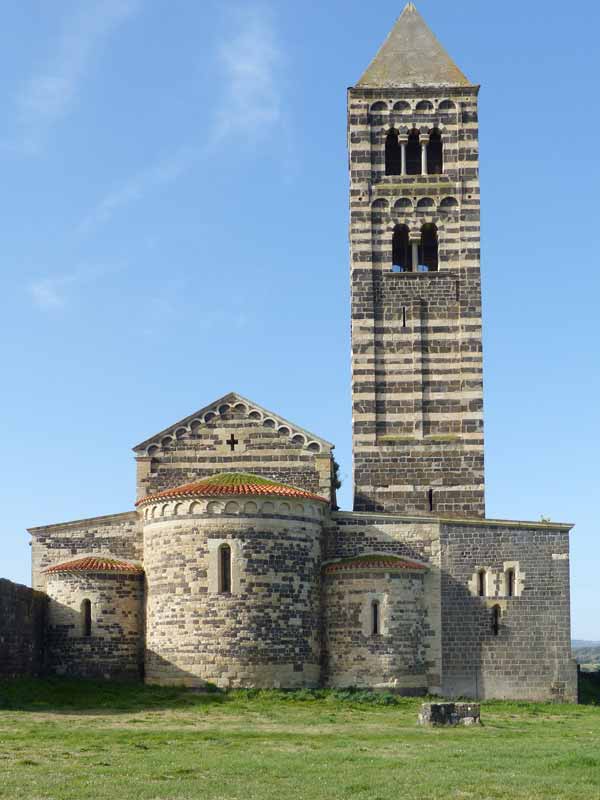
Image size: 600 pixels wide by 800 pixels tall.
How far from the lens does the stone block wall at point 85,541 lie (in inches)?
1517

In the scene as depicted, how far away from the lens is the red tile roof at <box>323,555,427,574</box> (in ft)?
118

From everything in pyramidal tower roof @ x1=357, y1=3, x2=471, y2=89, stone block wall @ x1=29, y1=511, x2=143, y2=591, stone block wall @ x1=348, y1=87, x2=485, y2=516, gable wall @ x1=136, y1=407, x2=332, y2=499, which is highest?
pyramidal tower roof @ x1=357, y1=3, x2=471, y2=89

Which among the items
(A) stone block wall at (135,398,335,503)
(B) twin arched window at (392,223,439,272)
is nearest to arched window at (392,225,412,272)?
(B) twin arched window at (392,223,439,272)

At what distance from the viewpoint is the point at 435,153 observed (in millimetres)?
43531

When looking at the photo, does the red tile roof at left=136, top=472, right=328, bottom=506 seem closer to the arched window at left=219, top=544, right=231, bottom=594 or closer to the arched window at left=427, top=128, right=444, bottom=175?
the arched window at left=219, top=544, right=231, bottom=594

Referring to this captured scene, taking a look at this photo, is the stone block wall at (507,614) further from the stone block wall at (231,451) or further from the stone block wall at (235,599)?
the stone block wall at (231,451)

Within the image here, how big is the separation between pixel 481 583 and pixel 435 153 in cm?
1557

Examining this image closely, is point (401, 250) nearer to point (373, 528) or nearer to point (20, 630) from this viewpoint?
point (373, 528)

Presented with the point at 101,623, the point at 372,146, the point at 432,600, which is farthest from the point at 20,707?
the point at 372,146

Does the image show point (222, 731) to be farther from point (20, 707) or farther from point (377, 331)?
point (377, 331)

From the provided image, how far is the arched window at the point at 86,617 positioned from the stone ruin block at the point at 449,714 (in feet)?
41.5

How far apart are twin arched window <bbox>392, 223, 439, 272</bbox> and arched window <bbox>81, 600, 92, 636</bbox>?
15.7 meters

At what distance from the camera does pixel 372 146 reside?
42.9 m

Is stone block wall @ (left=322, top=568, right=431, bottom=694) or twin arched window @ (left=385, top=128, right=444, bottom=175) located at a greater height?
twin arched window @ (left=385, top=128, right=444, bottom=175)
